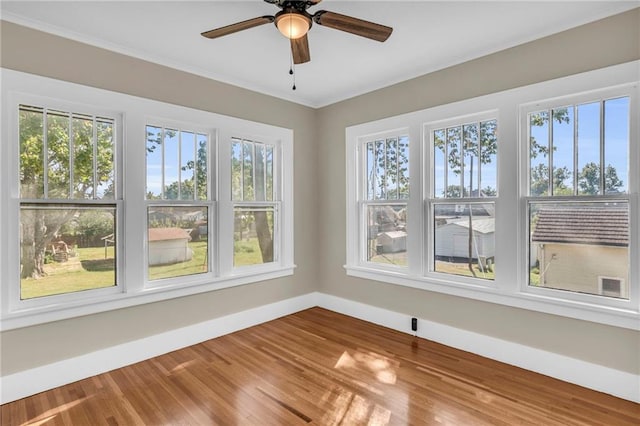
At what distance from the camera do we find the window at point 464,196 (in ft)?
10.4

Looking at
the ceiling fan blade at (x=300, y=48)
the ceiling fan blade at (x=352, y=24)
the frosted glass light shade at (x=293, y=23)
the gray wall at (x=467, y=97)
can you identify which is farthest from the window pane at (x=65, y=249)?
the gray wall at (x=467, y=97)

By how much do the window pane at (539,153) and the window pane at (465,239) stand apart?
41cm

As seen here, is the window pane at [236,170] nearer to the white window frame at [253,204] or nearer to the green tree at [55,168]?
the white window frame at [253,204]

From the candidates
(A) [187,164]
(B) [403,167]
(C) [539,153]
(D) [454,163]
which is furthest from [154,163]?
(C) [539,153]

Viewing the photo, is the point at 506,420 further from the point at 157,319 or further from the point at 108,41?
the point at 108,41

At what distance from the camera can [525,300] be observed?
113 inches

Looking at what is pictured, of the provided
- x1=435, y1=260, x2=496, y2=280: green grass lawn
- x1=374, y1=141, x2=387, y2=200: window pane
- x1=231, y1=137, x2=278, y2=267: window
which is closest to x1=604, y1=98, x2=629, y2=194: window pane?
x1=435, y1=260, x2=496, y2=280: green grass lawn

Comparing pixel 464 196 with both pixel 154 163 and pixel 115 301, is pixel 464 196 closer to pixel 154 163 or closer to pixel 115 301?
pixel 154 163

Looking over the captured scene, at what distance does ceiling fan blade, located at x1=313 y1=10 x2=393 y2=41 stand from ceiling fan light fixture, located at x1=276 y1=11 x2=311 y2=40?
86mm

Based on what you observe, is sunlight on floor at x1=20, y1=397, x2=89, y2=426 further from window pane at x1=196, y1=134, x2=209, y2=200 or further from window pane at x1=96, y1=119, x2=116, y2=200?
window pane at x1=196, y1=134, x2=209, y2=200

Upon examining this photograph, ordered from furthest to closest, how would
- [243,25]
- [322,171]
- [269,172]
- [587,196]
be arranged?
[322,171]
[269,172]
[587,196]
[243,25]

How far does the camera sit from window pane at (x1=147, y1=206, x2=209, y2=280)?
3254 millimetres

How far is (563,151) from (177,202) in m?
3.49

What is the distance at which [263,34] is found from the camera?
2.76m
